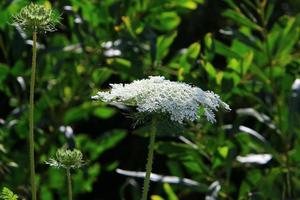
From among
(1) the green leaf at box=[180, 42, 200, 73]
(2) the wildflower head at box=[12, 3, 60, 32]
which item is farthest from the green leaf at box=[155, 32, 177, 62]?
(2) the wildflower head at box=[12, 3, 60, 32]

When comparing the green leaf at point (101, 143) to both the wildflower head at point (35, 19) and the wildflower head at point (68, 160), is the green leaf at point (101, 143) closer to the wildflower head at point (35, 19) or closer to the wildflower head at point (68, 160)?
the wildflower head at point (68, 160)

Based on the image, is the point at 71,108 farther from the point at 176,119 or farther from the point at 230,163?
the point at 176,119

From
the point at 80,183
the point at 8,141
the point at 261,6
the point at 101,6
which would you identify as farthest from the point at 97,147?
the point at 261,6

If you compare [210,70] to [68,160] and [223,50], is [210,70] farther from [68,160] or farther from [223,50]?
[68,160]

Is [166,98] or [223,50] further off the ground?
[223,50]

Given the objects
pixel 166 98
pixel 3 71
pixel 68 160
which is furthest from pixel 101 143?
pixel 166 98

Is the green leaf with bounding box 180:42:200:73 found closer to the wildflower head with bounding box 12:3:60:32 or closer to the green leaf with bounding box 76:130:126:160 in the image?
the green leaf with bounding box 76:130:126:160

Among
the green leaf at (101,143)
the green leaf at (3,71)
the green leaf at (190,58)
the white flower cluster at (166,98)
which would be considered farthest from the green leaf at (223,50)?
the white flower cluster at (166,98)

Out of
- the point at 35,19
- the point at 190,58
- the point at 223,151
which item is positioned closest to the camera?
the point at 35,19
